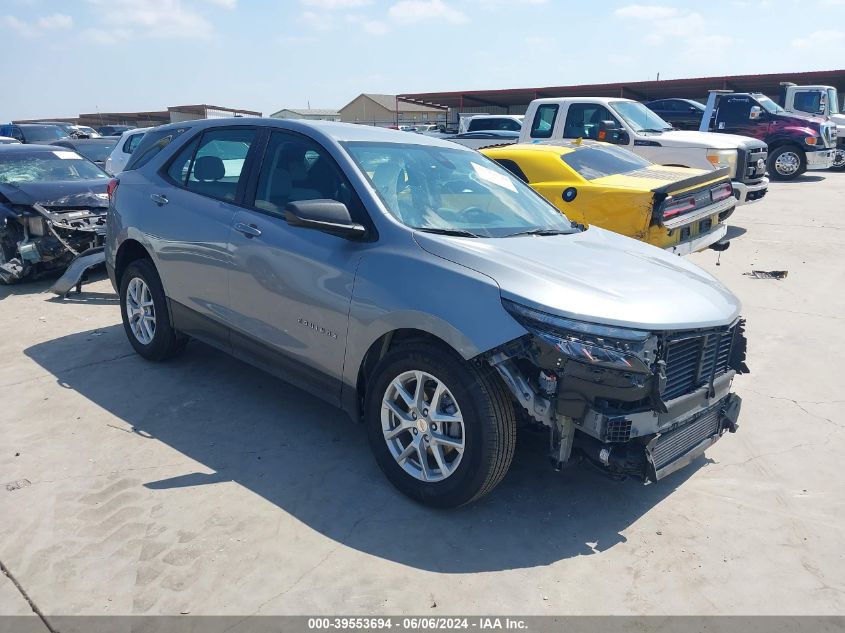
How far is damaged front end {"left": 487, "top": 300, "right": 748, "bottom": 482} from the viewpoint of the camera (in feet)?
9.69

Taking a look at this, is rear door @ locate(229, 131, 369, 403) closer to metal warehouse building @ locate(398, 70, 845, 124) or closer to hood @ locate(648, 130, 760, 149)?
hood @ locate(648, 130, 760, 149)

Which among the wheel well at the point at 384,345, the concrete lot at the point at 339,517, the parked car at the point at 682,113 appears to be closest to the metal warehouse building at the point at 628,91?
the parked car at the point at 682,113

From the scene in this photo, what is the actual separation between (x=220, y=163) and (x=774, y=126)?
16322 millimetres

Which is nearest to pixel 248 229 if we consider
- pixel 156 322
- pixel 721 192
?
pixel 156 322

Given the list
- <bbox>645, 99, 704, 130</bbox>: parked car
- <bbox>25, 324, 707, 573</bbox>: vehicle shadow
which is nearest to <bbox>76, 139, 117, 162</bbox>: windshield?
<bbox>25, 324, 707, 573</bbox>: vehicle shadow

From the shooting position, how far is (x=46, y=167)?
29.4 ft

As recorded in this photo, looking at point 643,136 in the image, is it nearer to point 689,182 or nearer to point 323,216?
point 689,182

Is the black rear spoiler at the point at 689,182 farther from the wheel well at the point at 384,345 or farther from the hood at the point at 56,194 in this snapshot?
the hood at the point at 56,194

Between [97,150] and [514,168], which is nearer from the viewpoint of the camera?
[514,168]

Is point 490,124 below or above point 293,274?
above

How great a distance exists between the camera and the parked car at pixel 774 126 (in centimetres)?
1673

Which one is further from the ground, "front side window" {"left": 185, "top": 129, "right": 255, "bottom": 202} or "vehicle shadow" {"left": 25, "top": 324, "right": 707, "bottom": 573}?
"front side window" {"left": 185, "top": 129, "right": 255, "bottom": 202}

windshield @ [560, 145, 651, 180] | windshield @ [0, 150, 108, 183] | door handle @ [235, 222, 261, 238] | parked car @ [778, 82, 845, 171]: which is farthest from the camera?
parked car @ [778, 82, 845, 171]

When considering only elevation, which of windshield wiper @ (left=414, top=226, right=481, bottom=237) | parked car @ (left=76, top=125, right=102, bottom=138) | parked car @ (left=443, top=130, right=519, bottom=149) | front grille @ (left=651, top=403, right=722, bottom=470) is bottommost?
front grille @ (left=651, top=403, right=722, bottom=470)
